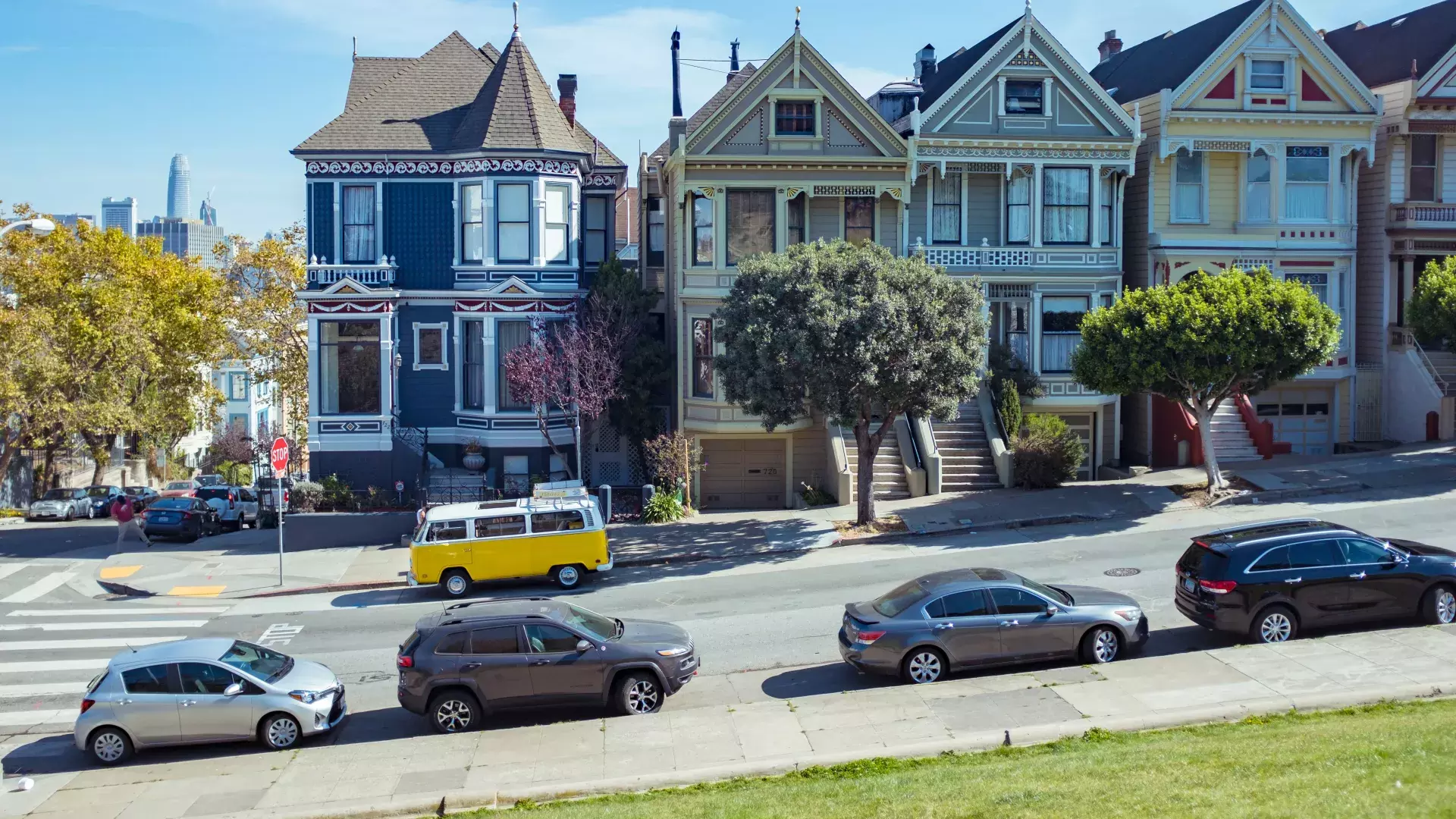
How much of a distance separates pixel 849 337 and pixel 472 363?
1263 cm

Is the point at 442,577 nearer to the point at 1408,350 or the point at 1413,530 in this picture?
the point at 1413,530

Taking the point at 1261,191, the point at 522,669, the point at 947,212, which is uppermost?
the point at 1261,191

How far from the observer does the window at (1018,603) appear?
16.2 metres

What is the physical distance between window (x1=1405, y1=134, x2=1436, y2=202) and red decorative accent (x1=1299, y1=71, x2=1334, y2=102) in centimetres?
324

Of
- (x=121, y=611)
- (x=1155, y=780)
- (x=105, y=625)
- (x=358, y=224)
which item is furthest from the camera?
(x=358, y=224)

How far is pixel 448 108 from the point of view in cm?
3475

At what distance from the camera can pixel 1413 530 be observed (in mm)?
23281

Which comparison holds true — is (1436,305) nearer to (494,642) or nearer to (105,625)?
(494,642)

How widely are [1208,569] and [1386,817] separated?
291 inches

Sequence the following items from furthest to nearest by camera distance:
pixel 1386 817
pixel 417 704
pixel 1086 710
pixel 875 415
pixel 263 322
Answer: pixel 263 322 → pixel 875 415 → pixel 417 704 → pixel 1086 710 → pixel 1386 817

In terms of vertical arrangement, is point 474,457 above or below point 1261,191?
below

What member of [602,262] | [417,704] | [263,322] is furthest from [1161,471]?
[263,322]

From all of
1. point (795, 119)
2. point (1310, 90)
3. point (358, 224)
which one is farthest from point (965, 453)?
point (358, 224)

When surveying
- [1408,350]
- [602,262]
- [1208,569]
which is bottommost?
[1208,569]
